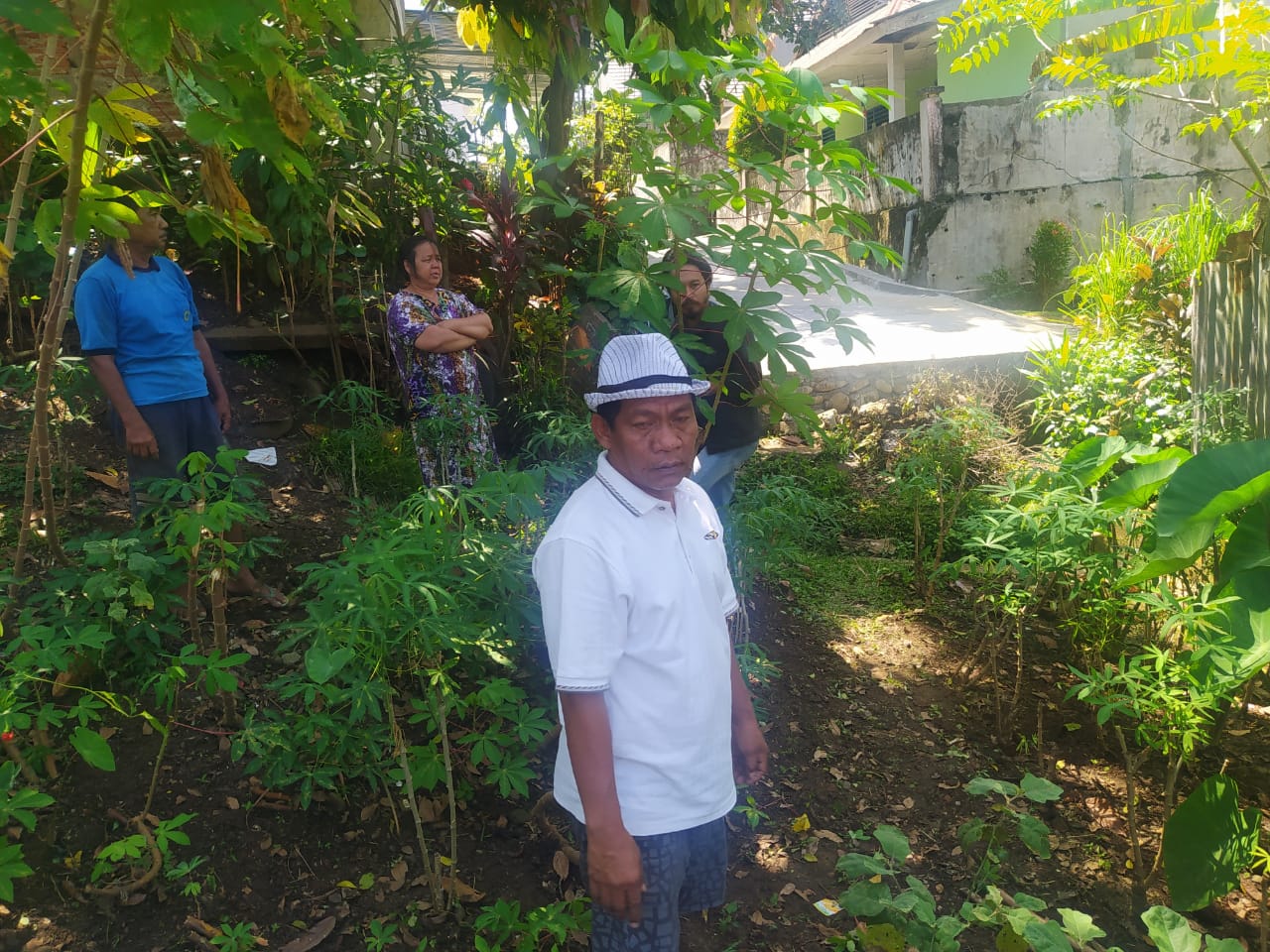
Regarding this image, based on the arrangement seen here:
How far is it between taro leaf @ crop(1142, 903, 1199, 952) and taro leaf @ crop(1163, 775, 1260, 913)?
1101 mm

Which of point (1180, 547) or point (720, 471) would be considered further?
point (720, 471)

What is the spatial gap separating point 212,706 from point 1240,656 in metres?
3.27

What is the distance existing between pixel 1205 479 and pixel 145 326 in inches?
154

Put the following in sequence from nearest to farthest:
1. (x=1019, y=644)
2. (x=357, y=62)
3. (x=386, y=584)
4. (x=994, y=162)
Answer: (x=386, y=584), (x=1019, y=644), (x=357, y=62), (x=994, y=162)

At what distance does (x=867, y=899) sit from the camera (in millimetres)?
2037

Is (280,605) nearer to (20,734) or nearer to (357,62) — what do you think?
(20,734)

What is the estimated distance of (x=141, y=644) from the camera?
2.55 metres

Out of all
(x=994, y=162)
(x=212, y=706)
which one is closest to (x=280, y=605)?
(x=212, y=706)

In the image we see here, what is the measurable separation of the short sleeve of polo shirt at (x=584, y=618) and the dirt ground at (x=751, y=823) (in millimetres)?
1237

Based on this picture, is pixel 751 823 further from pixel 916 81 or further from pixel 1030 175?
pixel 916 81

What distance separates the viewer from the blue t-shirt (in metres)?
3.45

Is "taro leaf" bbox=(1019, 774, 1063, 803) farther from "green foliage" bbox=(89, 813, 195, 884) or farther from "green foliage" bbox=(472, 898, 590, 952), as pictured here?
"green foliage" bbox=(89, 813, 195, 884)

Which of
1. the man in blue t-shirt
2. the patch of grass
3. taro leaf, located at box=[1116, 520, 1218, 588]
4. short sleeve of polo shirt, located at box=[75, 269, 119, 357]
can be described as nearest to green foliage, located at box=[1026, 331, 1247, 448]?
the patch of grass

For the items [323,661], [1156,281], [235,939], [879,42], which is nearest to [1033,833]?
[323,661]
